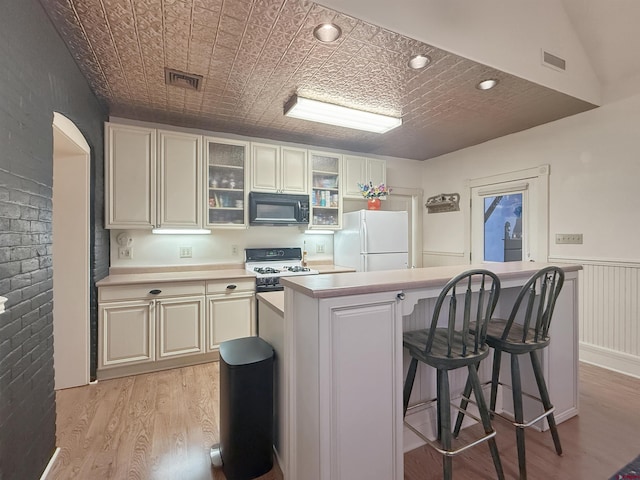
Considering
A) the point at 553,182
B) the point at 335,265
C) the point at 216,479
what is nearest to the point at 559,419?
the point at 216,479

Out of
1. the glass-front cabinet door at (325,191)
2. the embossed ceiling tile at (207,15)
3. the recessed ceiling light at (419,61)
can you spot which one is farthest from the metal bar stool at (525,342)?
the glass-front cabinet door at (325,191)

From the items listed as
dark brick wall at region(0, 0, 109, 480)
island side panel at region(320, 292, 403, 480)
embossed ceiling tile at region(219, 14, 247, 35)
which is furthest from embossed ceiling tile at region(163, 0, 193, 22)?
island side panel at region(320, 292, 403, 480)

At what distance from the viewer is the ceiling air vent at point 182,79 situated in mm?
2383

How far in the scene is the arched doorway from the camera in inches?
97.3

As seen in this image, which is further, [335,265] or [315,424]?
[335,265]

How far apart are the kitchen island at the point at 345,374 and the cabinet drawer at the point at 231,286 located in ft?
5.75

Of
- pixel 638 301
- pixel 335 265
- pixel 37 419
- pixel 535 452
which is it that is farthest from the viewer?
pixel 335 265

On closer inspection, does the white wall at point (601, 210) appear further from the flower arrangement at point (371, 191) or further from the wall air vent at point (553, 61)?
the flower arrangement at point (371, 191)

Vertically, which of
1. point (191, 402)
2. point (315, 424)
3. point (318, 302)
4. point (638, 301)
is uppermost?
point (318, 302)

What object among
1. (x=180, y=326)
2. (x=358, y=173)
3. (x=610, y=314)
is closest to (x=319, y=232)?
(x=358, y=173)

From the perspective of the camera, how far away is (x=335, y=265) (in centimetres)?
433

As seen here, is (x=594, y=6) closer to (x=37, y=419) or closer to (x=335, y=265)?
(x=335, y=265)

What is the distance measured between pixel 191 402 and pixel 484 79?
3.51m

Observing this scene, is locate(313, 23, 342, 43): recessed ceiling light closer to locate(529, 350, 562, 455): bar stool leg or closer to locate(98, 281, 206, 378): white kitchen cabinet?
locate(529, 350, 562, 455): bar stool leg
